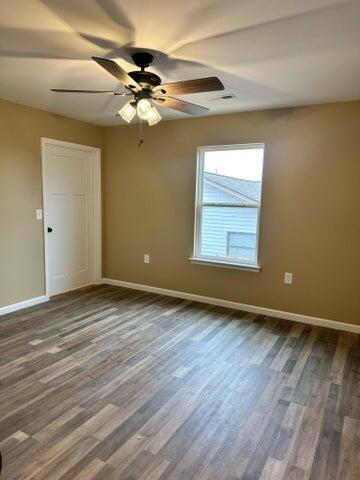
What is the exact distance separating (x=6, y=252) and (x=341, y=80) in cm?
384

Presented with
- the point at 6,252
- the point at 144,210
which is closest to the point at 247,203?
the point at 144,210

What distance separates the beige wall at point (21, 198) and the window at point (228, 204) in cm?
200

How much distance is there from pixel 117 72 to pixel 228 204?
2383 mm

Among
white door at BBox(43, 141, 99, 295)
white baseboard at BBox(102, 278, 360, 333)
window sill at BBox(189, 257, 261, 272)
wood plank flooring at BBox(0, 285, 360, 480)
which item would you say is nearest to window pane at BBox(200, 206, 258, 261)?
window sill at BBox(189, 257, 261, 272)

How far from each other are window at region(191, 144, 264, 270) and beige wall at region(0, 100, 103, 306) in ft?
6.57

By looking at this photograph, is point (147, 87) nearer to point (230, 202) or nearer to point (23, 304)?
point (230, 202)

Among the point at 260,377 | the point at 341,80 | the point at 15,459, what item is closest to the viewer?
the point at 15,459

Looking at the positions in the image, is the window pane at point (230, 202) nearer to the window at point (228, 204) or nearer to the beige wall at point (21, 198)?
the window at point (228, 204)

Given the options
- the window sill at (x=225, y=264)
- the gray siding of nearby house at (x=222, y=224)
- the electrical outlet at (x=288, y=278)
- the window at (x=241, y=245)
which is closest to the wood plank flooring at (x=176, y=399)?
the electrical outlet at (x=288, y=278)

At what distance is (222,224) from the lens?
417cm

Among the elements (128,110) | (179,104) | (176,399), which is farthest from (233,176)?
(176,399)

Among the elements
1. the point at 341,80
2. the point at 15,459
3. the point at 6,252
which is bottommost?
the point at 15,459

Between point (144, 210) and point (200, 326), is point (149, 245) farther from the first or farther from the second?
point (200, 326)

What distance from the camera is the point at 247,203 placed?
398 cm
